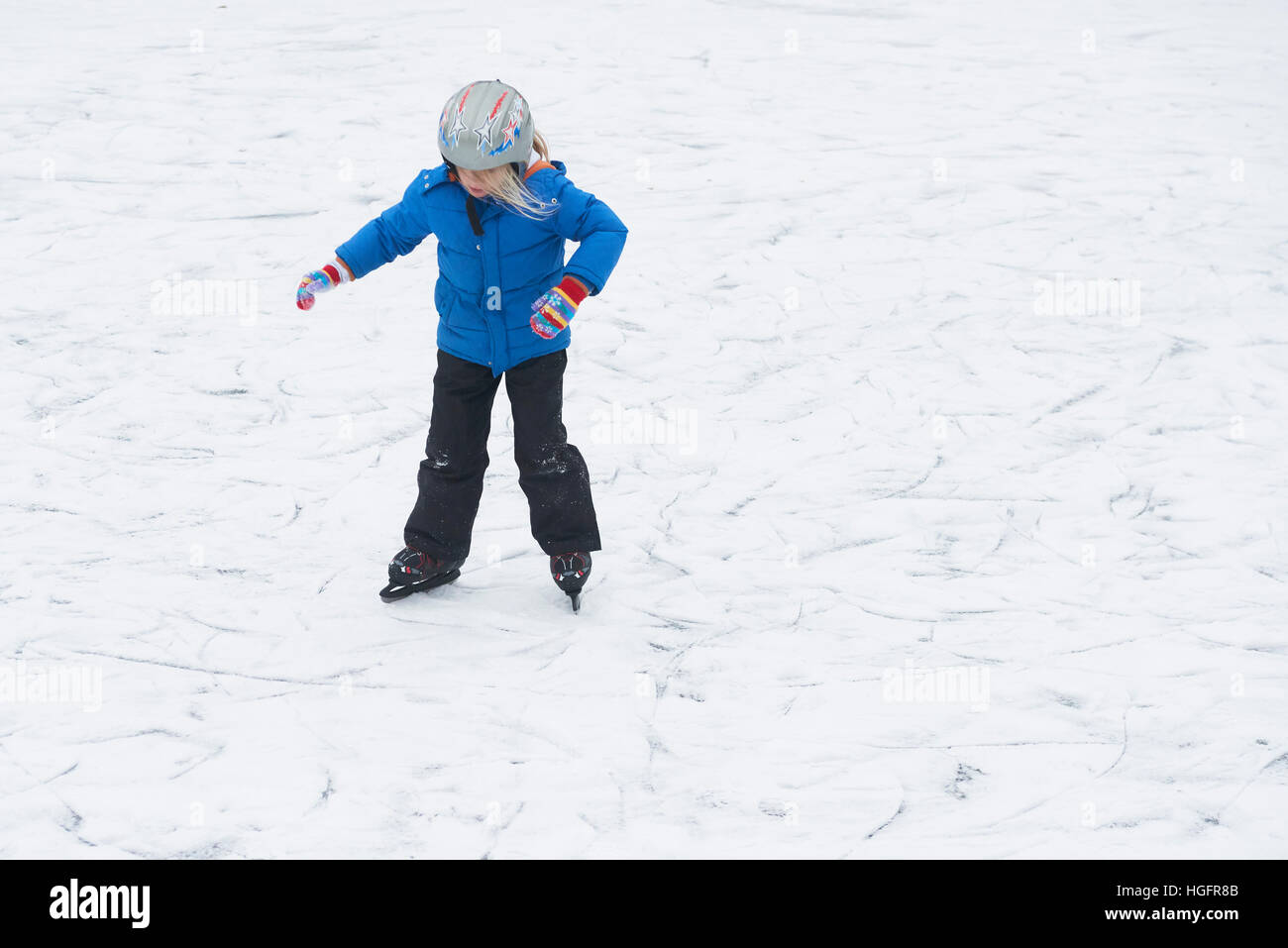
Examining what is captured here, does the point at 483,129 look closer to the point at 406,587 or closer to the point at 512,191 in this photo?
the point at 512,191

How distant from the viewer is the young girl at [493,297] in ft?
10.3

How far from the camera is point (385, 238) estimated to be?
3418 mm

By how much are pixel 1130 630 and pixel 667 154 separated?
4966 millimetres

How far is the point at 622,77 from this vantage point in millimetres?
9219

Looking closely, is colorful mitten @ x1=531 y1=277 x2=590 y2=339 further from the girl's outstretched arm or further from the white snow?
the white snow

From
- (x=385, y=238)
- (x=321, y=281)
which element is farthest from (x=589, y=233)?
(x=321, y=281)

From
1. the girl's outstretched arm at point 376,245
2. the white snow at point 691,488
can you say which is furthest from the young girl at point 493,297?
the white snow at point 691,488

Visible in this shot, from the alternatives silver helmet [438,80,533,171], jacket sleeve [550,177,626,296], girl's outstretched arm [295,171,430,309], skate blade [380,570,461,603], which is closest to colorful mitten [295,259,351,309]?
girl's outstretched arm [295,171,430,309]

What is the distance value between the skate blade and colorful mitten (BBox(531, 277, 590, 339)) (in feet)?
3.16

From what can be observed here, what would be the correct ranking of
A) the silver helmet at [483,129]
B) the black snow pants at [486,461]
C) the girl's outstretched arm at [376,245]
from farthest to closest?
1. the black snow pants at [486,461]
2. the girl's outstretched arm at [376,245]
3. the silver helmet at [483,129]

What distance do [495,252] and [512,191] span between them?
0.17 m

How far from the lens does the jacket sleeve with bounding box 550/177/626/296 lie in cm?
318

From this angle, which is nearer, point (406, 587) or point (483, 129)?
point (483, 129)

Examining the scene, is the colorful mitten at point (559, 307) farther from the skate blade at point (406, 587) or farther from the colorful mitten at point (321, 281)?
the skate blade at point (406, 587)
